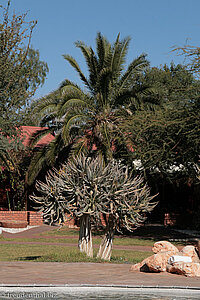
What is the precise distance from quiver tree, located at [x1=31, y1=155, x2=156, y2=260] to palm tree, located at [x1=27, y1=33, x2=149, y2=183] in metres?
11.2

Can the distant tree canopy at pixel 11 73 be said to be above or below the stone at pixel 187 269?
above

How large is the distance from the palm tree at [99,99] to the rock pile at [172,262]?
13.7m

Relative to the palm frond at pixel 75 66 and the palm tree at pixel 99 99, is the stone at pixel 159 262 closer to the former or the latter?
the palm tree at pixel 99 99

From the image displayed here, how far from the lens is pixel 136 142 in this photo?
24.0 metres

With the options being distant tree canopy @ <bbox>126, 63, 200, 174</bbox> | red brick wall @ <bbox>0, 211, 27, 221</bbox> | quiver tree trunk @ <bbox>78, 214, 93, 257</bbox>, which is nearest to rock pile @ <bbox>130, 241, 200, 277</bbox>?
quiver tree trunk @ <bbox>78, 214, 93, 257</bbox>

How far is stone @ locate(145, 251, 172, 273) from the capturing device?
1113 centimetres

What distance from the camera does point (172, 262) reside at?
429 inches

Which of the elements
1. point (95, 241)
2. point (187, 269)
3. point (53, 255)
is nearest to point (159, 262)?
point (187, 269)

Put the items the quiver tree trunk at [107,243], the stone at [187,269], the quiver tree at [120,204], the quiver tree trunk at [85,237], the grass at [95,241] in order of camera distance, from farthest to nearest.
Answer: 1. the grass at [95,241]
2. the quiver tree trunk at [85,237]
3. the quiver tree trunk at [107,243]
4. the quiver tree at [120,204]
5. the stone at [187,269]

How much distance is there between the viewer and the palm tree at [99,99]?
25734 mm

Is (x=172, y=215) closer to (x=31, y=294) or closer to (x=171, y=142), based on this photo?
(x=171, y=142)

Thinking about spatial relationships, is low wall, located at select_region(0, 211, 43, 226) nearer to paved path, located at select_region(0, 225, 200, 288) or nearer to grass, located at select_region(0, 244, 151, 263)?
grass, located at select_region(0, 244, 151, 263)

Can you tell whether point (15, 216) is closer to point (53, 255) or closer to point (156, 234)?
point (156, 234)

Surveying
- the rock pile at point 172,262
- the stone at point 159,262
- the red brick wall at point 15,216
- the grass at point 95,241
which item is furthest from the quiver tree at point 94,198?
the red brick wall at point 15,216
